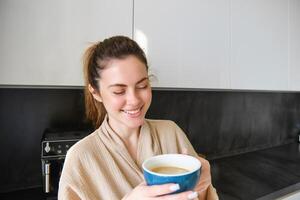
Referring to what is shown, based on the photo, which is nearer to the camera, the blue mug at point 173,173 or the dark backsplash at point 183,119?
the blue mug at point 173,173

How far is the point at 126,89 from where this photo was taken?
0.60 meters

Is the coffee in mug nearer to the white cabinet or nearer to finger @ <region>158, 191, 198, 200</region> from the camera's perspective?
finger @ <region>158, 191, 198, 200</region>

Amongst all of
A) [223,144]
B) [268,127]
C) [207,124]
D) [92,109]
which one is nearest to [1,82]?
[92,109]

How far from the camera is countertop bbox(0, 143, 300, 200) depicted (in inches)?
41.7

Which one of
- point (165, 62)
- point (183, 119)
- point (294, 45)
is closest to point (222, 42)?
point (165, 62)

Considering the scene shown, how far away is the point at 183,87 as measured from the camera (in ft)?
3.59

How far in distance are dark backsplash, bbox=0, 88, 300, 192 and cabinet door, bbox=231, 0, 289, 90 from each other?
304 millimetres

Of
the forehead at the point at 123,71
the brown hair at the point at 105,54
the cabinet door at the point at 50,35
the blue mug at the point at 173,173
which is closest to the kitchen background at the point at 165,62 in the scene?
the cabinet door at the point at 50,35

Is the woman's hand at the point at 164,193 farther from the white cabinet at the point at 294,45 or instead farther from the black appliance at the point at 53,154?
the white cabinet at the point at 294,45

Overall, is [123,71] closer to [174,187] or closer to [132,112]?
[132,112]

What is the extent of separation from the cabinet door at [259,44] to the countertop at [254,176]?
514mm

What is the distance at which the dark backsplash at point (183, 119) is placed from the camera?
40.9 inches

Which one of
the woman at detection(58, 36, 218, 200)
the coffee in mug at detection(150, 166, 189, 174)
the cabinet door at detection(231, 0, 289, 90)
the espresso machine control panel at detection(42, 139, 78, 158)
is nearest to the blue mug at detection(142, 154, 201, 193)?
the coffee in mug at detection(150, 166, 189, 174)

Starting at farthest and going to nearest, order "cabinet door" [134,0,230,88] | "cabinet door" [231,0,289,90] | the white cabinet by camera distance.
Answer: the white cabinet, "cabinet door" [231,0,289,90], "cabinet door" [134,0,230,88]
